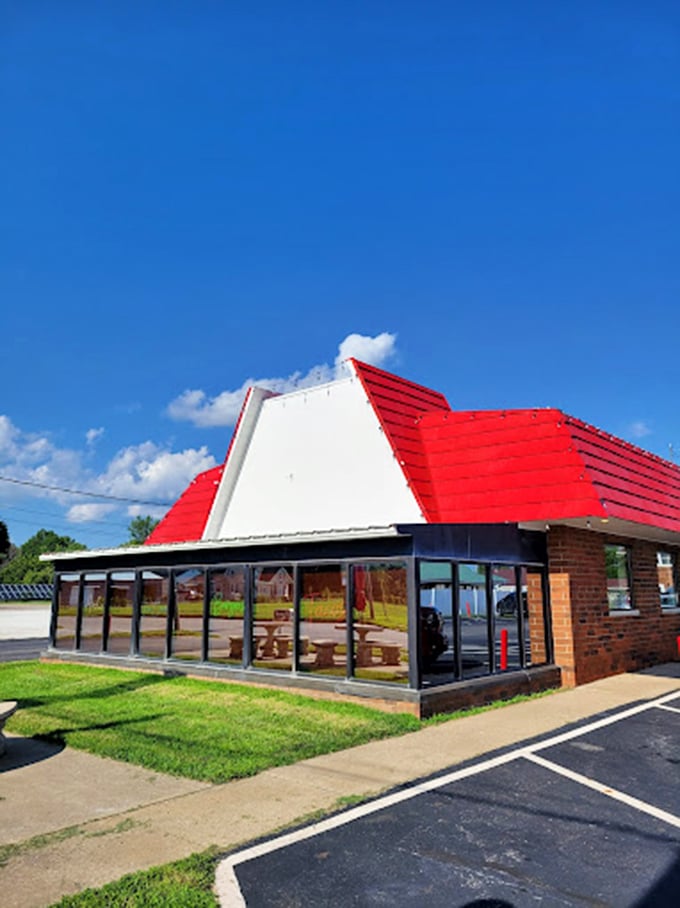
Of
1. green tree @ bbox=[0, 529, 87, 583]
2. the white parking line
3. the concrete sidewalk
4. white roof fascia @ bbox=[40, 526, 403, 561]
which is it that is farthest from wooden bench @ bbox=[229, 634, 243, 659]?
green tree @ bbox=[0, 529, 87, 583]

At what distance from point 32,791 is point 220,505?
12955mm

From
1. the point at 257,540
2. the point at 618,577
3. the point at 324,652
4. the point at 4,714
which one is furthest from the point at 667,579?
the point at 4,714

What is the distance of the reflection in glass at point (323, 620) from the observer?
10.7 meters

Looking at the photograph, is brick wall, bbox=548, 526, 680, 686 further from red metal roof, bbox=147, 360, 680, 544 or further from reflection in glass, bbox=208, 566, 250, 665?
reflection in glass, bbox=208, 566, 250, 665

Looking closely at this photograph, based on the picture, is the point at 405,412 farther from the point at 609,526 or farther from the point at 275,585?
the point at 275,585

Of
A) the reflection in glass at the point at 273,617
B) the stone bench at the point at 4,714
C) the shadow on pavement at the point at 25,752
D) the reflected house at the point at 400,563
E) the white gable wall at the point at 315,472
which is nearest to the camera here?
the shadow on pavement at the point at 25,752

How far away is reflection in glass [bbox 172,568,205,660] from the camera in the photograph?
42.7 ft

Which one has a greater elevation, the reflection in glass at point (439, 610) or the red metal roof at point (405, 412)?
the red metal roof at point (405, 412)

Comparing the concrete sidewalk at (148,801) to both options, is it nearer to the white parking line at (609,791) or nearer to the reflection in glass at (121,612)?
the white parking line at (609,791)

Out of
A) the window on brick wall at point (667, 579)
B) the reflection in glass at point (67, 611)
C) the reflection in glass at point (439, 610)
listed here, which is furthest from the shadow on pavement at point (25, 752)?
the window on brick wall at point (667, 579)

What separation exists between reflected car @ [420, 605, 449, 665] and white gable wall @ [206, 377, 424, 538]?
9.45 feet

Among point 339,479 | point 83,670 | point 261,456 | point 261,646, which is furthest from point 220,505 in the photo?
point 261,646

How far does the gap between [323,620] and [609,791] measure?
5562 millimetres

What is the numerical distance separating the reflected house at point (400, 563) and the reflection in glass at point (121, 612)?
5cm
